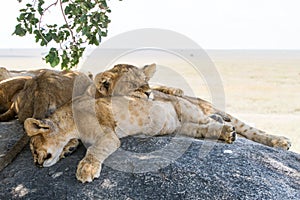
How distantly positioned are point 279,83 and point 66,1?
21.5 m

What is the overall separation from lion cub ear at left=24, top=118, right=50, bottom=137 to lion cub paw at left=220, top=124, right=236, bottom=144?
1.59 m

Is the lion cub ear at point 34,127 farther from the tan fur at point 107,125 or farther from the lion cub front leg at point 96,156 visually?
the lion cub front leg at point 96,156

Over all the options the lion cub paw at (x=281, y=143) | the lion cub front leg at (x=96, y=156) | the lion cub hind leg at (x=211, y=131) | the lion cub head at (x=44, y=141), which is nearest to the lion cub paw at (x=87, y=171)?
the lion cub front leg at (x=96, y=156)

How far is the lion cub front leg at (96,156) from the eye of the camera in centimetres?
385

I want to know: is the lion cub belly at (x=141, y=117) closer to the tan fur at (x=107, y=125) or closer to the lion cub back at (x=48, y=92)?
the tan fur at (x=107, y=125)

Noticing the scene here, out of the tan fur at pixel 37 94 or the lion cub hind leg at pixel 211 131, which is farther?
the tan fur at pixel 37 94

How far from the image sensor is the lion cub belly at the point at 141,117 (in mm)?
4449

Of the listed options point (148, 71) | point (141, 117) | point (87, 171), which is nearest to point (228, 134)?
point (141, 117)

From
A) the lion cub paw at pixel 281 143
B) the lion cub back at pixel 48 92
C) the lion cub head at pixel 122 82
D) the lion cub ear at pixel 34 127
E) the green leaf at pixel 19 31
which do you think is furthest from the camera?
the lion cub paw at pixel 281 143

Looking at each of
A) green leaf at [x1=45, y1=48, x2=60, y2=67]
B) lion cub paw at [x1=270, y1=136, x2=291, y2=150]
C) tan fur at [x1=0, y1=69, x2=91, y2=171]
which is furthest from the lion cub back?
lion cub paw at [x1=270, y1=136, x2=291, y2=150]

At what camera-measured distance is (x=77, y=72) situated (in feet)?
18.5

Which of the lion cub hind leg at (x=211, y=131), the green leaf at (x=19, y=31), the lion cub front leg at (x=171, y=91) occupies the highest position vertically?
the green leaf at (x=19, y=31)

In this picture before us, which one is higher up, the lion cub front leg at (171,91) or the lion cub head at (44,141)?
the lion cub front leg at (171,91)

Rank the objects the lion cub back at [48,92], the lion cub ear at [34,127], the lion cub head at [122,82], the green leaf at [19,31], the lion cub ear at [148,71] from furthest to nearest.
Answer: the lion cub back at [48,92] → the green leaf at [19,31] → the lion cub ear at [148,71] → the lion cub head at [122,82] → the lion cub ear at [34,127]
